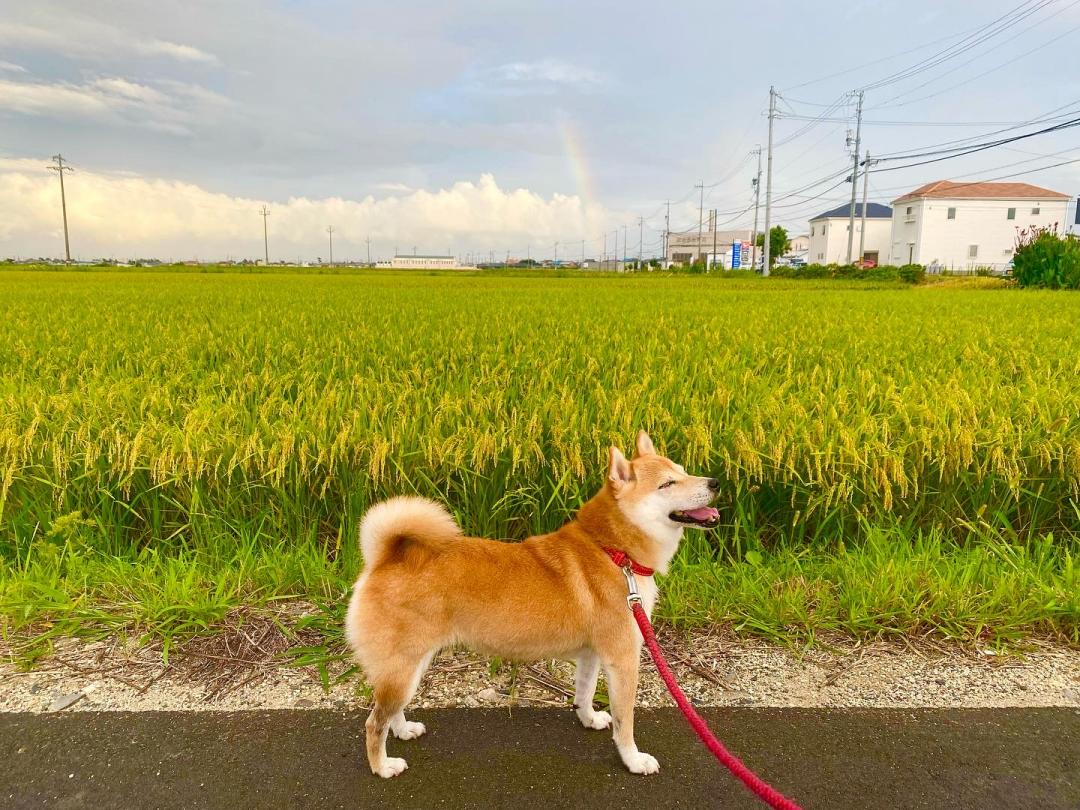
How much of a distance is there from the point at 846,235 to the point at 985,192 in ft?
70.4

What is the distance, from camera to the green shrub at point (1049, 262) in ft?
83.1

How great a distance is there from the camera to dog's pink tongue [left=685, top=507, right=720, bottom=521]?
7.28 ft

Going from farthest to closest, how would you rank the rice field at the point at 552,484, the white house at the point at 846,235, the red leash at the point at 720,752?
the white house at the point at 846,235
the rice field at the point at 552,484
the red leash at the point at 720,752

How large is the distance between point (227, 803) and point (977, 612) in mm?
3291

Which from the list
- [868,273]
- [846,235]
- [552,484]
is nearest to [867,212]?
[846,235]

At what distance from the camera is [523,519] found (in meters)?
3.79

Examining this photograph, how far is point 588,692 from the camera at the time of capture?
2322 millimetres

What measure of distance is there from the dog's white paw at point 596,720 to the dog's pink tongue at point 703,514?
86 cm

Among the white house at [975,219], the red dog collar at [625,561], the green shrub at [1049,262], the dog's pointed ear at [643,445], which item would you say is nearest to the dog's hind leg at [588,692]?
the red dog collar at [625,561]

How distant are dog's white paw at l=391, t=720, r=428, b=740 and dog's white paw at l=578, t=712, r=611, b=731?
0.64m

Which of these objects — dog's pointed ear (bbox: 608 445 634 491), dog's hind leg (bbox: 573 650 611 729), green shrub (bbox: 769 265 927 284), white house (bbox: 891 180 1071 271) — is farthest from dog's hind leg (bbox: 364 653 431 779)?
white house (bbox: 891 180 1071 271)

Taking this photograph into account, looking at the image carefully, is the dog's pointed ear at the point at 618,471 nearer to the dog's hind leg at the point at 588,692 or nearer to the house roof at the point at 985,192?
the dog's hind leg at the point at 588,692

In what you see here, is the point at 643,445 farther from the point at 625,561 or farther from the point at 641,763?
the point at 641,763

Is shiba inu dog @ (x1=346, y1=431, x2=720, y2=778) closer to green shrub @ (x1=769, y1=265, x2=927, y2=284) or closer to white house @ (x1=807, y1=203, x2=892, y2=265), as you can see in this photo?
green shrub @ (x1=769, y1=265, x2=927, y2=284)
